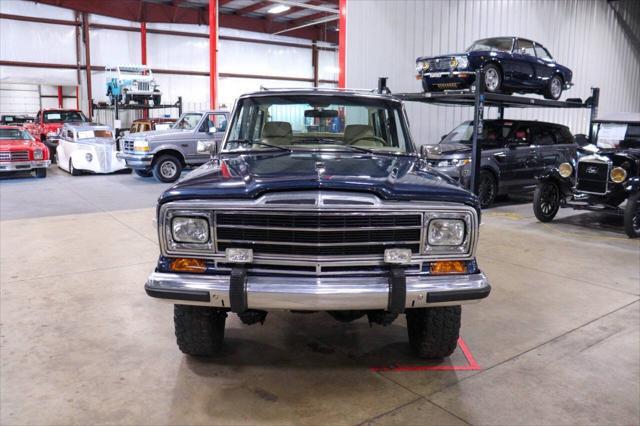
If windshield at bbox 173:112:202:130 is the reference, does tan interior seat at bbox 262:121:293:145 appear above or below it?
below

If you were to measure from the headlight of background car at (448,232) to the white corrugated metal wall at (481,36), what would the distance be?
30.2 ft

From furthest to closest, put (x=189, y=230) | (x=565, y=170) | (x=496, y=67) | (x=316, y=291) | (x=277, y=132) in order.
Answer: (x=496, y=67)
(x=565, y=170)
(x=277, y=132)
(x=189, y=230)
(x=316, y=291)

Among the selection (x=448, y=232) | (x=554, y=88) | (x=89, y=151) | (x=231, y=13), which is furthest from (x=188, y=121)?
(x=231, y=13)

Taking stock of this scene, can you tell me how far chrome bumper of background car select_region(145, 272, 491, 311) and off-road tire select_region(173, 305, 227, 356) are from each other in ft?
1.33

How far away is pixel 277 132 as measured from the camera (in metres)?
3.80

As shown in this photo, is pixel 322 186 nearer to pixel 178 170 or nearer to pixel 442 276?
pixel 442 276

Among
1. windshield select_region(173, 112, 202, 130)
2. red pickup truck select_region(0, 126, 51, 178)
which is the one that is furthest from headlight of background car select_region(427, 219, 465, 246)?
red pickup truck select_region(0, 126, 51, 178)

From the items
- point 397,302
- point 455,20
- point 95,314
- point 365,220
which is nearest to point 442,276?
point 397,302

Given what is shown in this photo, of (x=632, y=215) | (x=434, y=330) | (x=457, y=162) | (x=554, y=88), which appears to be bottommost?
(x=434, y=330)

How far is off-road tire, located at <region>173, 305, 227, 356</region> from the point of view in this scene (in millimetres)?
3035

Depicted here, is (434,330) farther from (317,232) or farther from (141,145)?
(141,145)

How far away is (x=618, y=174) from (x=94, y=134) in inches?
478

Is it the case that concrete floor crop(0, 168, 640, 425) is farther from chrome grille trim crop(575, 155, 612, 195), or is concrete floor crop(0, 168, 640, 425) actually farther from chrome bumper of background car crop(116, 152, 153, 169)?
chrome bumper of background car crop(116, 152, 153, 169)

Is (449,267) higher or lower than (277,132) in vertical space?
lower
